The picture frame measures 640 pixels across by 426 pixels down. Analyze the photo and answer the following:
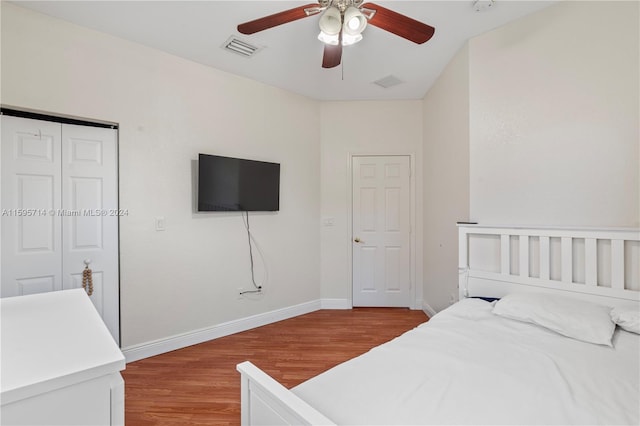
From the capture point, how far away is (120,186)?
250 cm

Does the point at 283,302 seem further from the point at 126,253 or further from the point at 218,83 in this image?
the point at 218,83

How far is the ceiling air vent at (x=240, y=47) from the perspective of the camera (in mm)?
2538

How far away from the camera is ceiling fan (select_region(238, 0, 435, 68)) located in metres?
1.64

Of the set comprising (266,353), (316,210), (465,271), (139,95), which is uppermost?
(139,95)

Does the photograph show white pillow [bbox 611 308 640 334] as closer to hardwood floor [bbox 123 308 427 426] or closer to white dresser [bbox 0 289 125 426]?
hardwood floor [bbox 123 308 427 426]

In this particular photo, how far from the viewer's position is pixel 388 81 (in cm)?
331

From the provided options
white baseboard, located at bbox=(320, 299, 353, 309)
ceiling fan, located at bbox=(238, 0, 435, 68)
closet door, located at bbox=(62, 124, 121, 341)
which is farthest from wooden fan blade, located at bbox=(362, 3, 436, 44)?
white baseboard, located at bbox=(320, 299, 353, 309)

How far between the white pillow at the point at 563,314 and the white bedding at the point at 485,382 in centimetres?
5

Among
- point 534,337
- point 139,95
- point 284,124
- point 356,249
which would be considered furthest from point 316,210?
point 534,337

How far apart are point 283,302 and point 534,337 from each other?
8.70 feet

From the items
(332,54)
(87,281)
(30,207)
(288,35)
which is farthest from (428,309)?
(30,207)

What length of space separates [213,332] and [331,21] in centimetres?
288

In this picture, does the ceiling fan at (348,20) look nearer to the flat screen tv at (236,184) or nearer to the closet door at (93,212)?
the flat screen tv at (236,184)

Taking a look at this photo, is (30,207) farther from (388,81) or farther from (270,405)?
(388,81)
